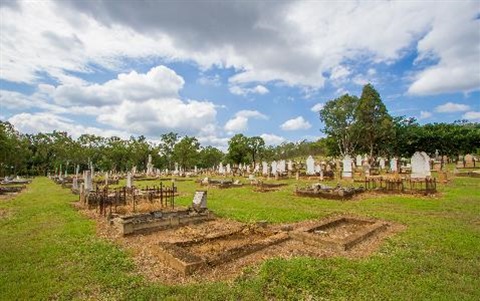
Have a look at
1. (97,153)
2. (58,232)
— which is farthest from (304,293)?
(97,153)

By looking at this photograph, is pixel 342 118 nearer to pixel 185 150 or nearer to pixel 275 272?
pixel 185 150

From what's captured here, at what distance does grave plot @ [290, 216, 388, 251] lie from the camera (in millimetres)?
7820

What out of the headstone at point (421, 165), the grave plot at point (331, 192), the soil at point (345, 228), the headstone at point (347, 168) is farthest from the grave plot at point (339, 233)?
the headstone at point (347, 168)

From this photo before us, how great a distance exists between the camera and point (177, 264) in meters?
6.43

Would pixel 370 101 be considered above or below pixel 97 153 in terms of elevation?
above

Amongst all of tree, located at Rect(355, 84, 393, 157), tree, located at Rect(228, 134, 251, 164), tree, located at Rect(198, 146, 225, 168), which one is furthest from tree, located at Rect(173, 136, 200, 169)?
tree, located at Rect(355, 84, 393, 157)

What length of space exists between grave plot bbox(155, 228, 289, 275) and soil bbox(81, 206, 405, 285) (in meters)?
0.03

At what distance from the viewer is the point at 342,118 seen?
47.1m

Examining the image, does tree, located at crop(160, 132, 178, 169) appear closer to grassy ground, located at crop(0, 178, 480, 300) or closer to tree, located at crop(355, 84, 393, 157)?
tree, located at crop(355, 84, 393, 157)

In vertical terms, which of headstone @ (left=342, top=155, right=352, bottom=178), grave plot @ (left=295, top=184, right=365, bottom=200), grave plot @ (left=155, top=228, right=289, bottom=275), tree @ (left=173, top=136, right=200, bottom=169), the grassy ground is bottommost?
the grassy ground

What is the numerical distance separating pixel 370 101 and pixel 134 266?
45.3m

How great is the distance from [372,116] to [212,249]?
44.4m

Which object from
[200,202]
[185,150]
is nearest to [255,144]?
[185,150]

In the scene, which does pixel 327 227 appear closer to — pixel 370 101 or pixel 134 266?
pixel 134 266
